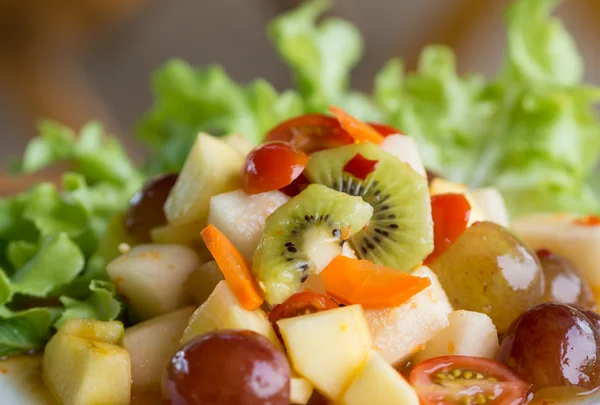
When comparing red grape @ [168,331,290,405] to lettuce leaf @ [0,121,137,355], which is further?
lettuce leaf @ [0,121,137,355]

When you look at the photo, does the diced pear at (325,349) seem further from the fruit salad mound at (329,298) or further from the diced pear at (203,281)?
the diced pear at (203,281)

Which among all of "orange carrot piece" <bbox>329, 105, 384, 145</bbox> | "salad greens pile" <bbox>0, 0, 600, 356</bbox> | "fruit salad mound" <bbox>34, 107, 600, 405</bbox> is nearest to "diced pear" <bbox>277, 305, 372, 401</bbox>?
"fruit salad mound" <bbox>34, 107, 600, 405</bbox>

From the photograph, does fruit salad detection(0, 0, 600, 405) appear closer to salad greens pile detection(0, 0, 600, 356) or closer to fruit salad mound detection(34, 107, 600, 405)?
fruit salad mound detection(34, 107, 600, 405)

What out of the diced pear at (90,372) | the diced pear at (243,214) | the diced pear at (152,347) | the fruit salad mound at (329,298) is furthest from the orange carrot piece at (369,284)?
the diced pear at (90,372)

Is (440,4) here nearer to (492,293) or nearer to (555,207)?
(555,207)

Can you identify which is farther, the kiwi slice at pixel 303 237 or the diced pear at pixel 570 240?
the diced pear at pixel 570 240

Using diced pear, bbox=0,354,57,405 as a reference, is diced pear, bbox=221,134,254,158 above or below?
above

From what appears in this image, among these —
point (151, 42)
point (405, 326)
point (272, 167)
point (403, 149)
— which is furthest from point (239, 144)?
point (151, 42)

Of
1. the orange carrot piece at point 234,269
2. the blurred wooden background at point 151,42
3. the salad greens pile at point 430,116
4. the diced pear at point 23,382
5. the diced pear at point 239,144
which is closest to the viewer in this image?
the orange carrot piece at point 234,269
